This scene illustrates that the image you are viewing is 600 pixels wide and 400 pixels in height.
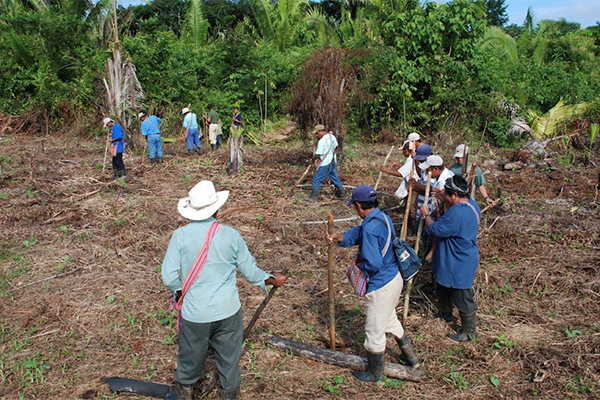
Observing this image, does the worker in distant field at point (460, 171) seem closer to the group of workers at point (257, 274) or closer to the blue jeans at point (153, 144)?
the group of workers at point (257, 274)

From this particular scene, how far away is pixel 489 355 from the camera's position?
4.22 meters

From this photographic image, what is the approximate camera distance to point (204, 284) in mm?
3174

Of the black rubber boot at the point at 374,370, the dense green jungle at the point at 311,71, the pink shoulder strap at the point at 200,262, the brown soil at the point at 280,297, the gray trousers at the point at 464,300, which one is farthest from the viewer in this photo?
the dense green jungle at the point at 311,71

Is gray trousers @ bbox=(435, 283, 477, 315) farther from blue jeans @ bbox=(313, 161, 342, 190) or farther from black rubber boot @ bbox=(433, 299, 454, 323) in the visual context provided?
blue jeans @ bbox=(313, 161, 342, 190)

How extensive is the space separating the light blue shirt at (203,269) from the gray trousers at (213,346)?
85mm

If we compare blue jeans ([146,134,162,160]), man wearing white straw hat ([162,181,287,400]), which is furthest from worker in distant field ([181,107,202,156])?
man wearing white straw hat ([162,181,287,400])

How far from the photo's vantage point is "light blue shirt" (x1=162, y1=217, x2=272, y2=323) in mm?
3137

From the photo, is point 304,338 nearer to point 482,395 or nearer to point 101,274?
point 482,395

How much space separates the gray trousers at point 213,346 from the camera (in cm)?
322

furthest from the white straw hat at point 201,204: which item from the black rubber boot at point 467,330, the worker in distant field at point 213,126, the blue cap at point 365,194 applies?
the worker in distant field at point 213,126

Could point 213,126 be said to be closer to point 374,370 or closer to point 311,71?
point 311,71

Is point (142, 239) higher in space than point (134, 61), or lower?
lower

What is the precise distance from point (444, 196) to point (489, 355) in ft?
4.97

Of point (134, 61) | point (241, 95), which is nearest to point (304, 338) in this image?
point (241, 95)
